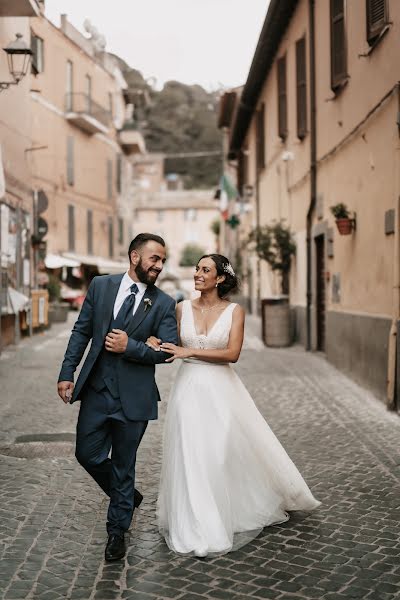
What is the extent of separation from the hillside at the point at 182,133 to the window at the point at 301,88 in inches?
2542

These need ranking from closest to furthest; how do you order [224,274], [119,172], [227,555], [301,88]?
[227,555] < [224,274] < [301,88] < [119,172]

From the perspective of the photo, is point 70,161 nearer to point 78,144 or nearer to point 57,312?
point 78,144

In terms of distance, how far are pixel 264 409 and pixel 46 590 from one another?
17.9 ft

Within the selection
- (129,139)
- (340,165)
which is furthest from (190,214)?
(340,165)

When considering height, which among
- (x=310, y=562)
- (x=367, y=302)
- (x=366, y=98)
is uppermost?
(x=366, y=98)

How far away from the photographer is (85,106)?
36375 mm

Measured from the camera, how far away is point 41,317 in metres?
20.2

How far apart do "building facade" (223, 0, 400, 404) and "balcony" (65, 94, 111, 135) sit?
52.1 feet

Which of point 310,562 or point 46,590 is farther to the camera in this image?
point 310,562

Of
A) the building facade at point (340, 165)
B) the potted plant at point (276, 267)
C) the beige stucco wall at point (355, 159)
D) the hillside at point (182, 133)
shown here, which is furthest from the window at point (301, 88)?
the hillside at point (182, 133)

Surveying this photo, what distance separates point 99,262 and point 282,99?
2058 cm

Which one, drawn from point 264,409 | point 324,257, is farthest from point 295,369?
point 264,409

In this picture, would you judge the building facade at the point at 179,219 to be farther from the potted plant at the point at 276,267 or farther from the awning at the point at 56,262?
the potted plant at the point at 276,267

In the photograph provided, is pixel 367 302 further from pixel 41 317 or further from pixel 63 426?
pixel 41 317
